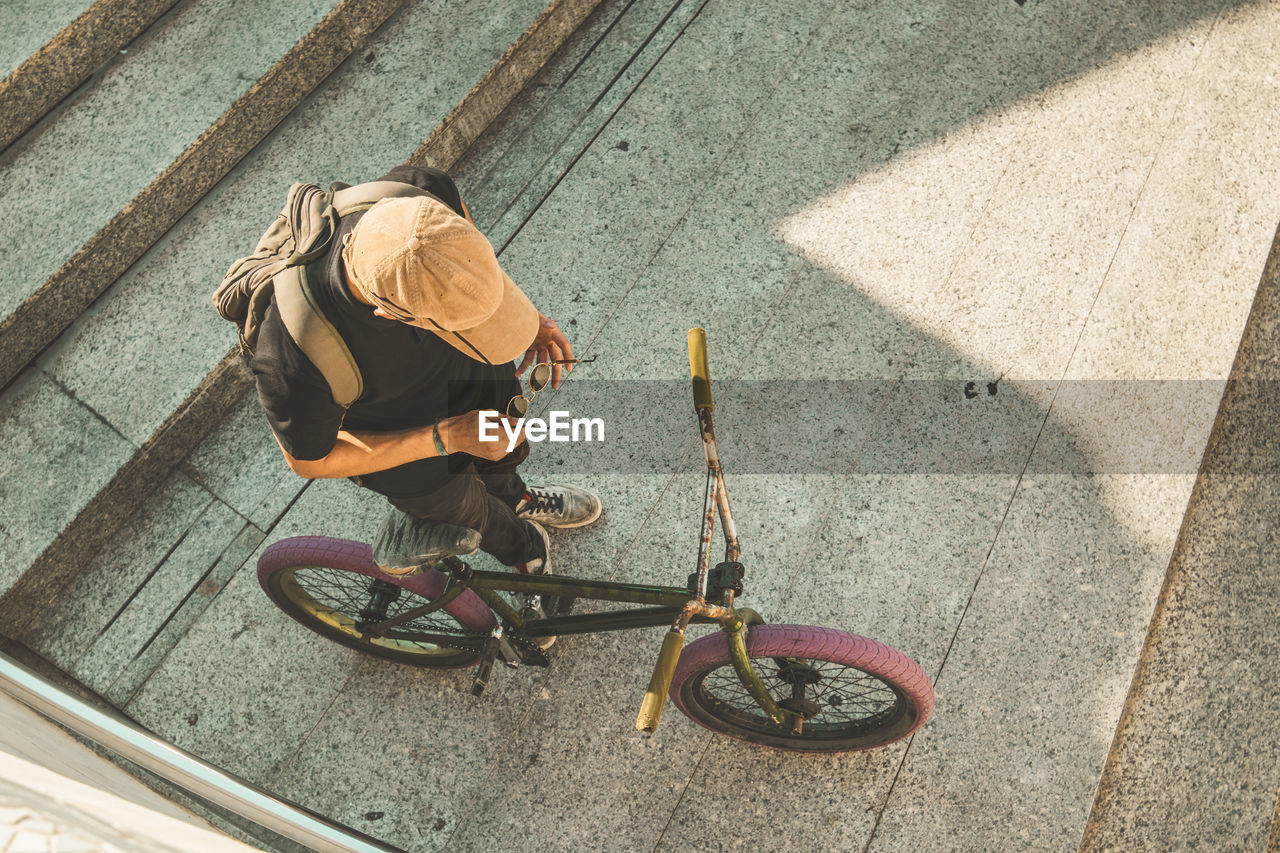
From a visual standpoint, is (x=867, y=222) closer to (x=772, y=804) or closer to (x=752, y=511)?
(x=752, y=511)

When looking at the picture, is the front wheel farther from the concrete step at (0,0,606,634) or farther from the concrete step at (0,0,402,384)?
the concrete step at (0,0,402,384)

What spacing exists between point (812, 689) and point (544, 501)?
1.23 metres

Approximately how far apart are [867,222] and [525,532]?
236 centimetres

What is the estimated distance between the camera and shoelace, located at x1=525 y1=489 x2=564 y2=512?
129 inches

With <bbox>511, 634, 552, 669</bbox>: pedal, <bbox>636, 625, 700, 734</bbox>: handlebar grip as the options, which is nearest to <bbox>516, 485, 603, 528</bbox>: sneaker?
<bbox>511, 634, 552, 669</bbox>: pedal

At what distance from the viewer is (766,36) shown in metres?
4.70

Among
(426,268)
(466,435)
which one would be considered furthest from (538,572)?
(426,268)

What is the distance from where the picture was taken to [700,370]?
227 centimetres

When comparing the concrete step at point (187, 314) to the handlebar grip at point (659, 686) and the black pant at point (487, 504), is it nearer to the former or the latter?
the black pant at point (487, 504)

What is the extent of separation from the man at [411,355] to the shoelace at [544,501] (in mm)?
572

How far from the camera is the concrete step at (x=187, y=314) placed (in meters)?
3.44

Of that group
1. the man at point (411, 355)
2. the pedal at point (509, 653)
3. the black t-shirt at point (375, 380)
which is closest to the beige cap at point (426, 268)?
the man at point (411, 355)

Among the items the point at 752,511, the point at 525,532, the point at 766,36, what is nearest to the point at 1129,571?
the point at 752,511

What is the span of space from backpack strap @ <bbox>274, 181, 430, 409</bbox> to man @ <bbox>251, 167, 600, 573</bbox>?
0.02m
